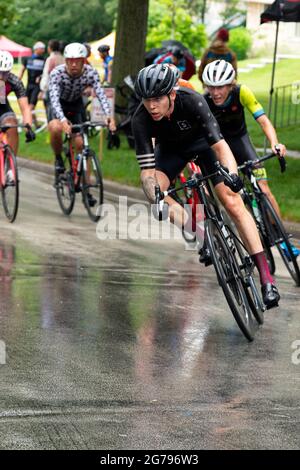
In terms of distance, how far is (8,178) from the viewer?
13.9 meters

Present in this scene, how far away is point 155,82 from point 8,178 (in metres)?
6.24

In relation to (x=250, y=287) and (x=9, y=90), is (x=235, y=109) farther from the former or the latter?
(x=9, y=90)

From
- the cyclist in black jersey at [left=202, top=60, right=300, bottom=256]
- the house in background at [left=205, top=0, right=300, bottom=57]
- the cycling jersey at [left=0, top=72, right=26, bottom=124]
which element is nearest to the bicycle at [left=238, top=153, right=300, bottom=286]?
the cyclist in black jersey at [left=202, top=60, right=300, bottom=256]

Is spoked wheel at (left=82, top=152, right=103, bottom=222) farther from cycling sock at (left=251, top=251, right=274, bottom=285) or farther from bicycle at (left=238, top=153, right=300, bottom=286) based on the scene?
cycling sock at (left=251, top=251, right=274, bottom=285)

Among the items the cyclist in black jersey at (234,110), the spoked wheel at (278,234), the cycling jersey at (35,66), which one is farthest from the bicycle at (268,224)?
the cycling jersey at (35,66)

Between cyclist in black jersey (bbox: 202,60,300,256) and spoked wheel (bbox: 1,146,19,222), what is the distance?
12.1ft

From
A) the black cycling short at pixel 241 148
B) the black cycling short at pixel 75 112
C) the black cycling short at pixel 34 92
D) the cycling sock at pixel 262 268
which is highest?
the black cycling short at pixel 241 148

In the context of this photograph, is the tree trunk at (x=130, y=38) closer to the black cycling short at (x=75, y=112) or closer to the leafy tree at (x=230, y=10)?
the black cycling short at (x=75, y=112)

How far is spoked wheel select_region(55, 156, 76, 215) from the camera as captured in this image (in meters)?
14.7

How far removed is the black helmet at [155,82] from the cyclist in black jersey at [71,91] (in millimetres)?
5910

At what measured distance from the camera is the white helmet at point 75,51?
13.8m

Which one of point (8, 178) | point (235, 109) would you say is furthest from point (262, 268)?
point (8, 178)

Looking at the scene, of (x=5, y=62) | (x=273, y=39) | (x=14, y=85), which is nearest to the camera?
(x=5, y=62)

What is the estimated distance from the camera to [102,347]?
7.62 metres
